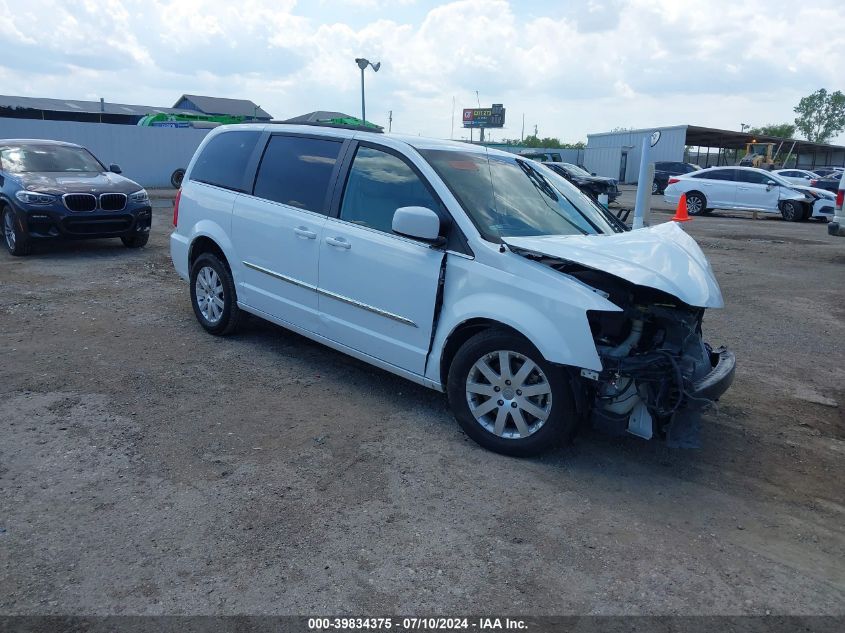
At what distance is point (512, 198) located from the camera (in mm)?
4832

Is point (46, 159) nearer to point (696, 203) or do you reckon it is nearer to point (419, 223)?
point (419, 223)

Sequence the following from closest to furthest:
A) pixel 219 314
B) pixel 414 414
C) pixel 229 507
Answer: pixel 229 507 < pixel 414 414 < pixel 219 314

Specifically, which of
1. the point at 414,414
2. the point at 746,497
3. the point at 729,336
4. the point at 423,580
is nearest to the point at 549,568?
the point at 423,580

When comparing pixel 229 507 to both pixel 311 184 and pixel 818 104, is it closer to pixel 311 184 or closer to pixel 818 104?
pixel 311 184

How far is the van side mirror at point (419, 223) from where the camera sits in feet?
13.9

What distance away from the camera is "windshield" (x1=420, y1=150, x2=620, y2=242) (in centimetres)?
454

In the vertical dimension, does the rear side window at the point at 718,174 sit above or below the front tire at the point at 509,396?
above

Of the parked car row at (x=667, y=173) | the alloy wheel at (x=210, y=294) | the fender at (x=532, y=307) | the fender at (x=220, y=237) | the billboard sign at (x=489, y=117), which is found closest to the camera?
the fender at (x=532, y=307)

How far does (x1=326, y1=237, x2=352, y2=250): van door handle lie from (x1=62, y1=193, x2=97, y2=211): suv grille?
21.4ft

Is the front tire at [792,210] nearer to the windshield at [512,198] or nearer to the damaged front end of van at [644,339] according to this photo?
the windshield at [512,198]

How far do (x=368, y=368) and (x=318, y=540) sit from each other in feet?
8.29

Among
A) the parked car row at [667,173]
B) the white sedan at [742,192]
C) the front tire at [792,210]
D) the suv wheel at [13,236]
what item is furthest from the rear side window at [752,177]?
the suv wheel at [13,236]

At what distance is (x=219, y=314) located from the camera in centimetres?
635

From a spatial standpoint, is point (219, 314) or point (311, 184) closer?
point (311, 184)
